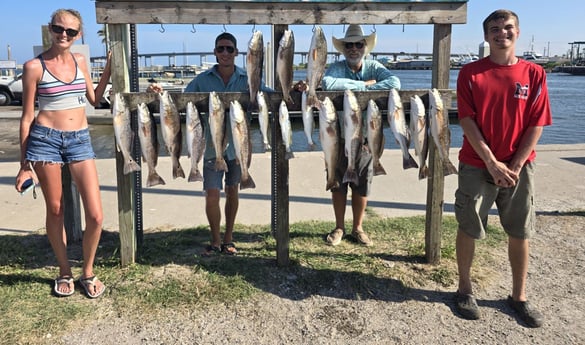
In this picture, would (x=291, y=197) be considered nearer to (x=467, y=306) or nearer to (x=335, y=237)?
(x=335, y=237)

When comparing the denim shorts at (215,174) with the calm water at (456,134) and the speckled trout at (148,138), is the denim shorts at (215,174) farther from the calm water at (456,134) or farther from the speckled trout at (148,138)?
the calm water at (456,134)

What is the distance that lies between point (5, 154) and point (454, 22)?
10851 millimetres

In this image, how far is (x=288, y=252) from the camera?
4.17 m

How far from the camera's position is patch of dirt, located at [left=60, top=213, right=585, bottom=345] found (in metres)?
3.11

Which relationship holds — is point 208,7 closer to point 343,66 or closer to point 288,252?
point 343,66

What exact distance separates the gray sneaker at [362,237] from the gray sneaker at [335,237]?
0.13m

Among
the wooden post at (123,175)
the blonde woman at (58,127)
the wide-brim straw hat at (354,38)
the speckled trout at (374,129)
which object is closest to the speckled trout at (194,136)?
the wooden post at (123,175)

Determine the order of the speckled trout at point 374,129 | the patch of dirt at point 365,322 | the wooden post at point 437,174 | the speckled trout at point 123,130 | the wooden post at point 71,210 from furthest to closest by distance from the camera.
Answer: the wooden post at point 71,210 < the wooden post at point 437,174 < the speckled trout at point 374,129 < the speckled trout at point 123,130 < the patch of dirt at point 365,322

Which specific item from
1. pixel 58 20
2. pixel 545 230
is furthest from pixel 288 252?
pixel 545 230

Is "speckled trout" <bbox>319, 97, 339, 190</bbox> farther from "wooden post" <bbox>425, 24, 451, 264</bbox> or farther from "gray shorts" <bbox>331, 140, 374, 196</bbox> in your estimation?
"wooden post" <bbox>425, 24, 451, 264</bbox>

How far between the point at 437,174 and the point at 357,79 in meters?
1.13

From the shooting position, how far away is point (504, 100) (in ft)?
10.3

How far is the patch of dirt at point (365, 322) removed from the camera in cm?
311

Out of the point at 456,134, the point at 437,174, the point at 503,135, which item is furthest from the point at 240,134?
the point at 456,134
